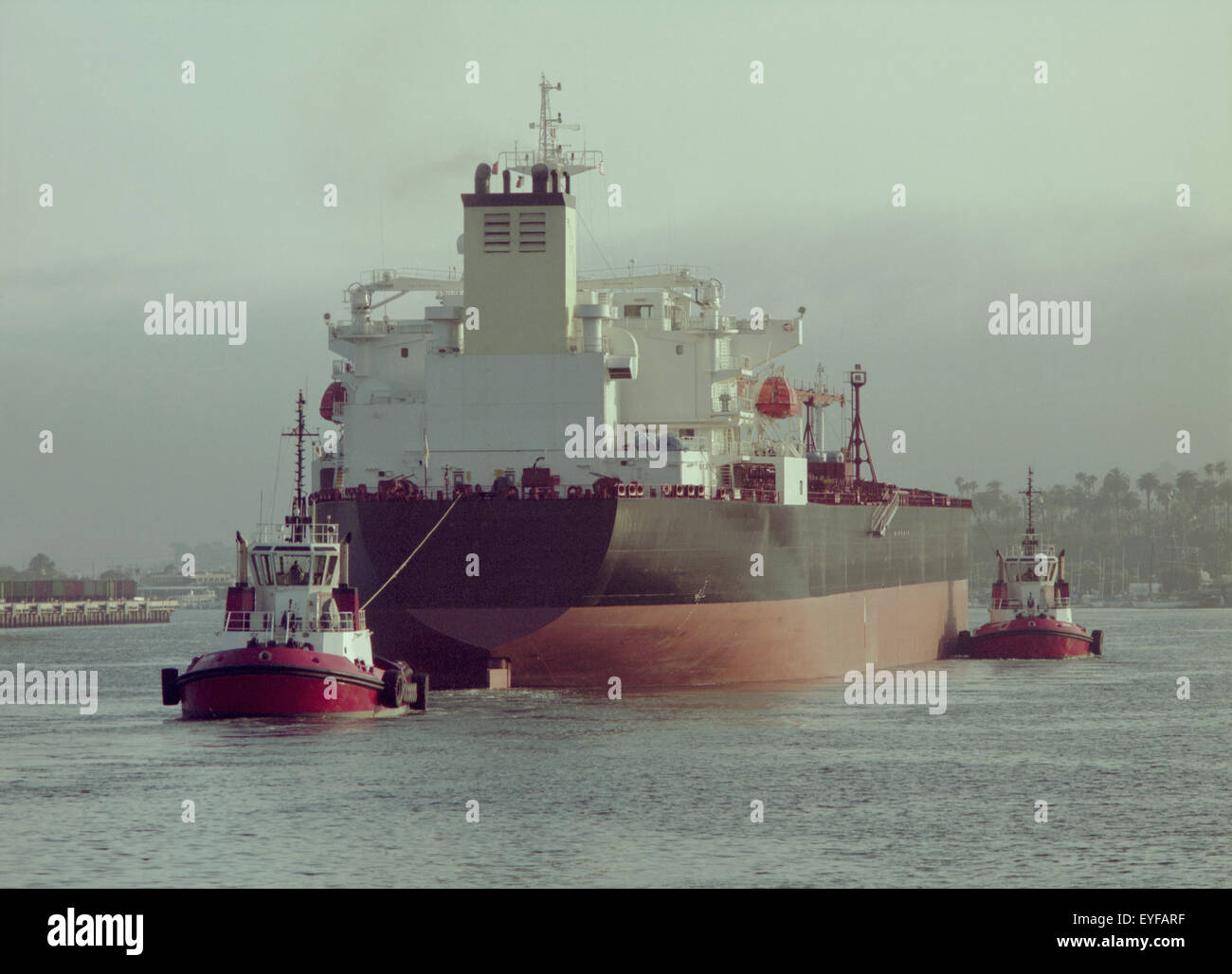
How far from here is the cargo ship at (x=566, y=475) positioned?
150 ft

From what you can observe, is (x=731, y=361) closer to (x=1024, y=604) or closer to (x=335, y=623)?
(x=335, y=623)

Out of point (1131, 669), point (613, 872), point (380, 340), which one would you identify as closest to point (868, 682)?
point (1131, 669)

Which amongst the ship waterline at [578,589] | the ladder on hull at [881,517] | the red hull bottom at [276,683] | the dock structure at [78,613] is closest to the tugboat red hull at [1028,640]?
the ladder on hull at [881,517]

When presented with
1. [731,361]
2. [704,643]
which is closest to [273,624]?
[704,643]

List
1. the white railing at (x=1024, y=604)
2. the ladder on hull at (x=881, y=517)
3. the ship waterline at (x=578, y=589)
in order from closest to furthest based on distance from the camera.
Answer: the ship waterline at (x=578, y=589) < the ladder on hull at (x=881, y=517) < the white railing at (x=1024, y=604)

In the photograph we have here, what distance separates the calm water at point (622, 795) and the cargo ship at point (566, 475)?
2.32 m

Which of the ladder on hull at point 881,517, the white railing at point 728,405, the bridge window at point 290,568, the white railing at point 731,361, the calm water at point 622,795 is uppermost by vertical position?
the white railing at point 731,361

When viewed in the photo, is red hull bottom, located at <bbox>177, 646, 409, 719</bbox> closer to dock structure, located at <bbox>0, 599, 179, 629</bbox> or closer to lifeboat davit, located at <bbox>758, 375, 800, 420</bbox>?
lifeboat davit, located at <bbox>758, 375, 800, 420</bbox>

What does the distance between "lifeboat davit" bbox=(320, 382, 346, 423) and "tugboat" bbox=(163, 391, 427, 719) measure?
50.9ft

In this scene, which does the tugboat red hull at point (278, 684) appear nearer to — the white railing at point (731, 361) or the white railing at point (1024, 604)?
the white railing at point (731, 361)

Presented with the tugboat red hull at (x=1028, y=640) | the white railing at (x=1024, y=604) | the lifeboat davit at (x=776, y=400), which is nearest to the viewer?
the lifeboat davit at (x=776, y=400)

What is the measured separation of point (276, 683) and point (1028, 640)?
4230 cm

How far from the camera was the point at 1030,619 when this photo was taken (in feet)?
241
